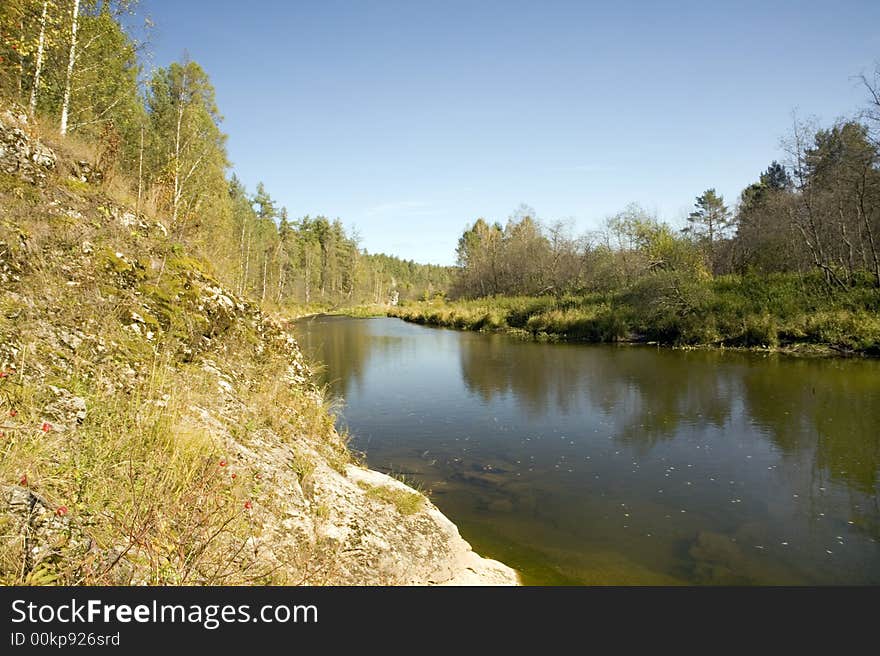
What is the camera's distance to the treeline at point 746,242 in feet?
86.3

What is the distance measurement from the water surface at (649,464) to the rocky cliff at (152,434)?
178 centimetres

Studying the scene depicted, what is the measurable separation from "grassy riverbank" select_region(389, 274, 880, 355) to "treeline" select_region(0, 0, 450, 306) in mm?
19710

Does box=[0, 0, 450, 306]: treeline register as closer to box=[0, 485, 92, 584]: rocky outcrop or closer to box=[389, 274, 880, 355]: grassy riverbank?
box=[0, 485, 92, 584]: rocky outcrop

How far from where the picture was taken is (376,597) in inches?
126

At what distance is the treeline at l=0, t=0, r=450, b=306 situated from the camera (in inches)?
419

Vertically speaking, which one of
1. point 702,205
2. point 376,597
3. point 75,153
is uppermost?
point 702,205

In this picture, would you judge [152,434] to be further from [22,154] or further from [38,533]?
[22,154]

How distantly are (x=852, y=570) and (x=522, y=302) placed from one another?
3625cm

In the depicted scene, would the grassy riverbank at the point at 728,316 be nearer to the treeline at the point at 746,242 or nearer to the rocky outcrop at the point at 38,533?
the treeline at the point at 746,242

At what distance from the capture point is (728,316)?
25734mm

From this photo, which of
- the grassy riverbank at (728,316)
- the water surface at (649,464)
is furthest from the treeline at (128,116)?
the grassy riverbank at (728,316)

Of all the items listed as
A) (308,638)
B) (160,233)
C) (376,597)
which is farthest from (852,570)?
(160,233)

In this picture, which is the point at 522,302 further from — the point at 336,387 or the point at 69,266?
the point at 69,266

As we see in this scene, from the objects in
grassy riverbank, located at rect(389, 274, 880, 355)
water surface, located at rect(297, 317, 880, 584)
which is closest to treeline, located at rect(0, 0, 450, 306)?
water surface, located at rect(297, 317, 880, 584)
